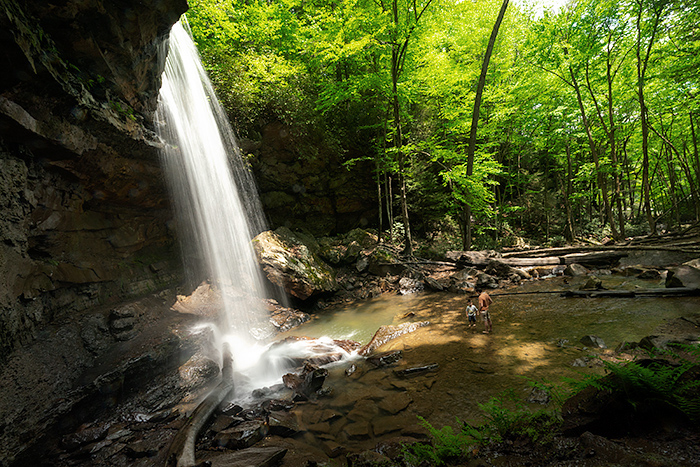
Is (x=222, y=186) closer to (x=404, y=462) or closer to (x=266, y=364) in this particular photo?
(x=266, y=364)

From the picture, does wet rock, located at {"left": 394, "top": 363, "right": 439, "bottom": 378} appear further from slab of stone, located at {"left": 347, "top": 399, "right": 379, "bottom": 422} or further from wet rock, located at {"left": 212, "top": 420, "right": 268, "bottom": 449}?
wet rock, located at {"left": 212, "top": 420, "right": 268, "bottom": 449}

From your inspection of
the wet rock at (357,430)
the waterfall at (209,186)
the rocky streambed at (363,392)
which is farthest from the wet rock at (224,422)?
the waterfall at (209,186)

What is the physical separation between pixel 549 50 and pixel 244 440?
1898cm

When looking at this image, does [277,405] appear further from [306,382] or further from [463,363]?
[463,363]

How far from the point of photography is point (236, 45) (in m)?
13.5

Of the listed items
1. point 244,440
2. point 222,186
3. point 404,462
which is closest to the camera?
point 404,462

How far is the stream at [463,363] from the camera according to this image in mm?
4133

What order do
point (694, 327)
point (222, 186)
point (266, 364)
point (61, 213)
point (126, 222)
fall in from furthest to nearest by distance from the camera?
1. point (222, 186)
2. point (126, 222)
3. point (266, 364)
4. point (61, 213)
5. point (694, 327)

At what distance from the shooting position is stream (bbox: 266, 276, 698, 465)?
13.6ft

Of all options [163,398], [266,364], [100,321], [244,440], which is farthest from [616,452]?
[100,321]

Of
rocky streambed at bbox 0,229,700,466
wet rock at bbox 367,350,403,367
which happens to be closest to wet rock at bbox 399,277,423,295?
rocky streambed at bbox 0,229,700,466

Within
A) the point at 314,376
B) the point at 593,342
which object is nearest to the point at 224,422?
the point at 314,376

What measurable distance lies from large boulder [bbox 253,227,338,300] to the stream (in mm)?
3072

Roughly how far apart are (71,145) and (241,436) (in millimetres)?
6927
